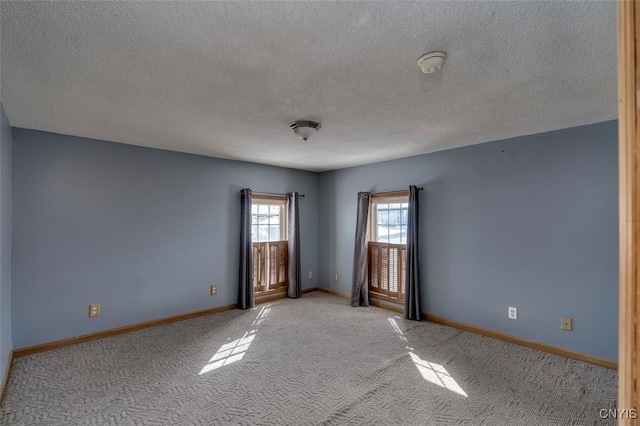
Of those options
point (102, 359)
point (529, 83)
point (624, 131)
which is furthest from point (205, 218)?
point (624, 131)

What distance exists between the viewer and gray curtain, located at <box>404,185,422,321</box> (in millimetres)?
4070

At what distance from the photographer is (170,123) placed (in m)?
2.84

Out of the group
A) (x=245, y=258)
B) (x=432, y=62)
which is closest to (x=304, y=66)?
(x=432, y=62)

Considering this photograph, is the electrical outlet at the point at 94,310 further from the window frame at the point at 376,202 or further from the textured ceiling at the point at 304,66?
the window frame at the point at 376,202

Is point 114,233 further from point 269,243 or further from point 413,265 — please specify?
point 413,265

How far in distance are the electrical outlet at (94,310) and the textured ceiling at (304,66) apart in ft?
6.24

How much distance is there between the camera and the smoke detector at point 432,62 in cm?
165

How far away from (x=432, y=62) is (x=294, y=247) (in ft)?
12.7

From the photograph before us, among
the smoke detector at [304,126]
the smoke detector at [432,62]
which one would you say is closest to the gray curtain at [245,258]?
the smoke detector at [304,126]

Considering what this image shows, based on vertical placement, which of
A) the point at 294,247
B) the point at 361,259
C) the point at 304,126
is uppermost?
the point at 304,126

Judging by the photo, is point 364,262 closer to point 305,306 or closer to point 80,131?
point 305,306

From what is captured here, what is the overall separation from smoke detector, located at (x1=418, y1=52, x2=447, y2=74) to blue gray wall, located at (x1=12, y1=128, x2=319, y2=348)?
339cm

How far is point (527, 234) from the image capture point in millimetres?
3256

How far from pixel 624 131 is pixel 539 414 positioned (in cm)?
237
